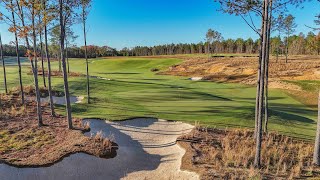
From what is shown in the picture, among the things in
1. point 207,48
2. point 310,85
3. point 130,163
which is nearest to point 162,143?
point 130,163

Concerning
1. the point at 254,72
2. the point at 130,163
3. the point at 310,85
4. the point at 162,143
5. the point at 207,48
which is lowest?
the point at 130,163

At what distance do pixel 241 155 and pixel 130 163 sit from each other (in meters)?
5.80

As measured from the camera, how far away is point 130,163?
14812mm

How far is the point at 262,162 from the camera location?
46.7 feet

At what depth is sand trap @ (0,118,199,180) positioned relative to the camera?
43.2 feet

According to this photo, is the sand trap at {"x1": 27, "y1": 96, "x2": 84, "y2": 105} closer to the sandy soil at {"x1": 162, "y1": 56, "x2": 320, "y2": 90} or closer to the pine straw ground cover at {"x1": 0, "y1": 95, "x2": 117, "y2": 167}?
the pine straw ground cover at {"x1": 0, "y1": 95, "x2": 117, "y2": 167}

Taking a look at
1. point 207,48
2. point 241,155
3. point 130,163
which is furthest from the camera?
point 207,48

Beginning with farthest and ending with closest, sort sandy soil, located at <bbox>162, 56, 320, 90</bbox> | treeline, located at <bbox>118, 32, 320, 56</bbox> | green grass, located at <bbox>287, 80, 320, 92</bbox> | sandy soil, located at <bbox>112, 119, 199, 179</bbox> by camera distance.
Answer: treeline, located at <bbox>118, 32, 320, 56</bbox>, sandy soil, located at <bbox>162, 56, 320, 90</bbox>, green grass, located at <bbox>287, 80, 320, 92</bbox>, sandy soil, located at <bbox>112, 119, 199, 179</bbox>

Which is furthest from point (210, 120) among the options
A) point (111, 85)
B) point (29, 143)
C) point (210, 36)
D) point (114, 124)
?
point (210, 36)

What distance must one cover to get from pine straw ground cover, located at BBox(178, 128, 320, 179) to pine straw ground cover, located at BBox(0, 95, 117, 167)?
16.2 ft

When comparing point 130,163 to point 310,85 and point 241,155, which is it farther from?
point 310,85

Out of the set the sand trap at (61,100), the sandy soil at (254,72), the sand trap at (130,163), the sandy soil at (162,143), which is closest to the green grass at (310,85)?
the sandy soil at (254,72)

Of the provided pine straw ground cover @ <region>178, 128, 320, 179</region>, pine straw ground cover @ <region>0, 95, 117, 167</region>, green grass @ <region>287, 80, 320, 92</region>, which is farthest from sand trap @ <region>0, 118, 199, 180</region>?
→ green grass @ <region>287, 80, 320, 92</region>

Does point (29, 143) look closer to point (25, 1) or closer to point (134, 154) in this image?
point (134, 154)
